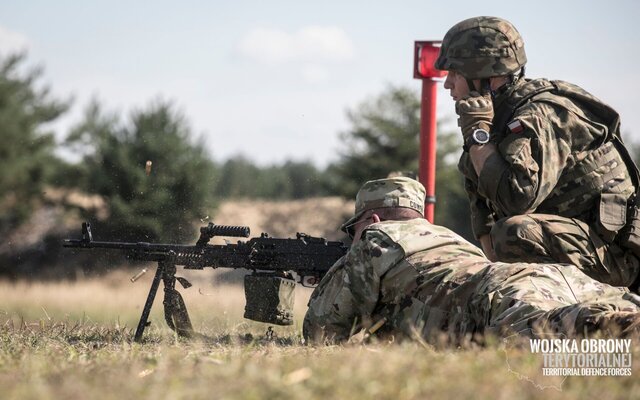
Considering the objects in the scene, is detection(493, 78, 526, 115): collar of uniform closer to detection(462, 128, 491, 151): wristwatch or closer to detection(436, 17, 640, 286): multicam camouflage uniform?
detection(436, 17, 640, 286): multicam camouflage uniform

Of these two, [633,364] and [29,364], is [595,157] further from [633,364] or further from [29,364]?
[29,364]

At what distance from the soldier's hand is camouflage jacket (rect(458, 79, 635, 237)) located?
15 cm

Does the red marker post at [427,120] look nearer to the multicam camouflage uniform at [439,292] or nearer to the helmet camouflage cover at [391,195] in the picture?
the helmet camouflage cover at [391,195]

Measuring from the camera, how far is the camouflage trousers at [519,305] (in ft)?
15.7

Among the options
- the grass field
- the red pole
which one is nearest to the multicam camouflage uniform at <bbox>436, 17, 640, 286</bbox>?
the red pole

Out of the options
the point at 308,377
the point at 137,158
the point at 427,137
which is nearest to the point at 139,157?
the point at 137,158

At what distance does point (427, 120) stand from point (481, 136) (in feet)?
7.60

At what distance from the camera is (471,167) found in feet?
22.5

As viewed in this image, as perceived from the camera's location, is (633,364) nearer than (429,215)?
Yes

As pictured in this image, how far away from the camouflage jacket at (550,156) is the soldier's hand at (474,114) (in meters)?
0.15

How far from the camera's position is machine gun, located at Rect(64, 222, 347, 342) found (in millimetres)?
7281

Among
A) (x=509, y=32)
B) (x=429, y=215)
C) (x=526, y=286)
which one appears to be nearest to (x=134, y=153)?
(x=429, y=215)

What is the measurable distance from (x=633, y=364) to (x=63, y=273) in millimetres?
22452

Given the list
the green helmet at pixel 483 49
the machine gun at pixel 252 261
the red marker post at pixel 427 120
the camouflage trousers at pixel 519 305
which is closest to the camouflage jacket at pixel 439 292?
the camouflage trousers at pixel 519 305
